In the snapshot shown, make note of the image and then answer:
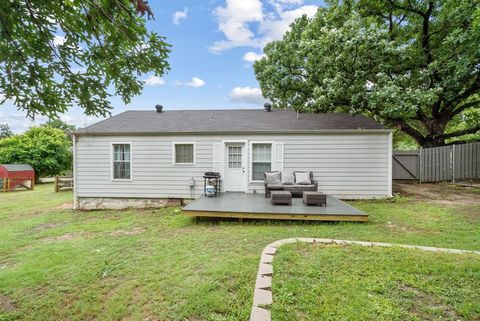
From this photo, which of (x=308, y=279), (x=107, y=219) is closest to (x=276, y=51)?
(x=107, y=219)

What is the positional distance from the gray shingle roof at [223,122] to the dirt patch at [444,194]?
2.75 m

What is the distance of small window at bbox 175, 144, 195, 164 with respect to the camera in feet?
27.3

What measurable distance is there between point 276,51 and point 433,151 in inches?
348

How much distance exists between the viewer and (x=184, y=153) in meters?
8.34

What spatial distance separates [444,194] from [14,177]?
21273 mm

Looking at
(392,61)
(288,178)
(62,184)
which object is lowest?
(62,184)

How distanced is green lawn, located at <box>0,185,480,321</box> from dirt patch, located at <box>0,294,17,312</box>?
0.02m

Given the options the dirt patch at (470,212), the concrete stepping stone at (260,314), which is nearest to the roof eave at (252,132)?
the dirt patch at (470,212)

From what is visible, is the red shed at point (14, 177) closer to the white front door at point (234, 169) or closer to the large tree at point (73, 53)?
the white front door at point (234, 169)

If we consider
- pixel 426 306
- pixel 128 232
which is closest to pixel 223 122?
pixel 128 232

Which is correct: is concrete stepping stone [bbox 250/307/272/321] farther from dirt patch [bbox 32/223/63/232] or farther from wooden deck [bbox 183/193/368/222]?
dirt patch [bbox 32/223/63/232]

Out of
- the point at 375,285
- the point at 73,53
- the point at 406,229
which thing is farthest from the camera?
the point at 406,229

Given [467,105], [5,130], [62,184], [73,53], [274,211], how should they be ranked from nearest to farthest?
[73,53] < [274,211] < [467,105] < [62,184] < [5,130]

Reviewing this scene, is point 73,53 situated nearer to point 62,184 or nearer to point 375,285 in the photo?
point 375,285
